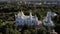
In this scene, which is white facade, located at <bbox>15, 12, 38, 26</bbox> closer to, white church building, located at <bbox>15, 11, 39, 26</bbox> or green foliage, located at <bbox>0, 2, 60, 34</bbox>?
white church building, located at <bbox>15, 11, 39, 26</bbox>

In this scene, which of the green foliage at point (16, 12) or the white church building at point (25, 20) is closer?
the green foliage at point (16, 12)

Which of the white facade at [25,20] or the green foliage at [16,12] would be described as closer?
the green foliage at [16,12]

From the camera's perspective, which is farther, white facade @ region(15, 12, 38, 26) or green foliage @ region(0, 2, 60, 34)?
white facade @ region(15, 12, 38, 26)

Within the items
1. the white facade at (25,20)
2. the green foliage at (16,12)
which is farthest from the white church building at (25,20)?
the green foliage at (16,12)

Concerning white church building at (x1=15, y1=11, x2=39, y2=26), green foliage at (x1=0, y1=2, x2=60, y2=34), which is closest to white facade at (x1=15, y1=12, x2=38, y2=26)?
white church building at (x1=15, y1=11, x2=39, y2=26)

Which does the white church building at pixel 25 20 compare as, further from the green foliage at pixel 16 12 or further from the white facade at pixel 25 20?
the green foliage at pixel 16 12

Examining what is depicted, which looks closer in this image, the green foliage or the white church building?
the green foliage

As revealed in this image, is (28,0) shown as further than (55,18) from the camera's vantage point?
Yes

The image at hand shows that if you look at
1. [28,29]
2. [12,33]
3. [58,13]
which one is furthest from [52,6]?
[12,33]

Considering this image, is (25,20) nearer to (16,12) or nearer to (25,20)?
(25,20)

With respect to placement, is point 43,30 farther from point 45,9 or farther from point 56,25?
point 45,9

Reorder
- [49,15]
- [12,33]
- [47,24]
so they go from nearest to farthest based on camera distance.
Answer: [12,33], [47,24], [49,15]
